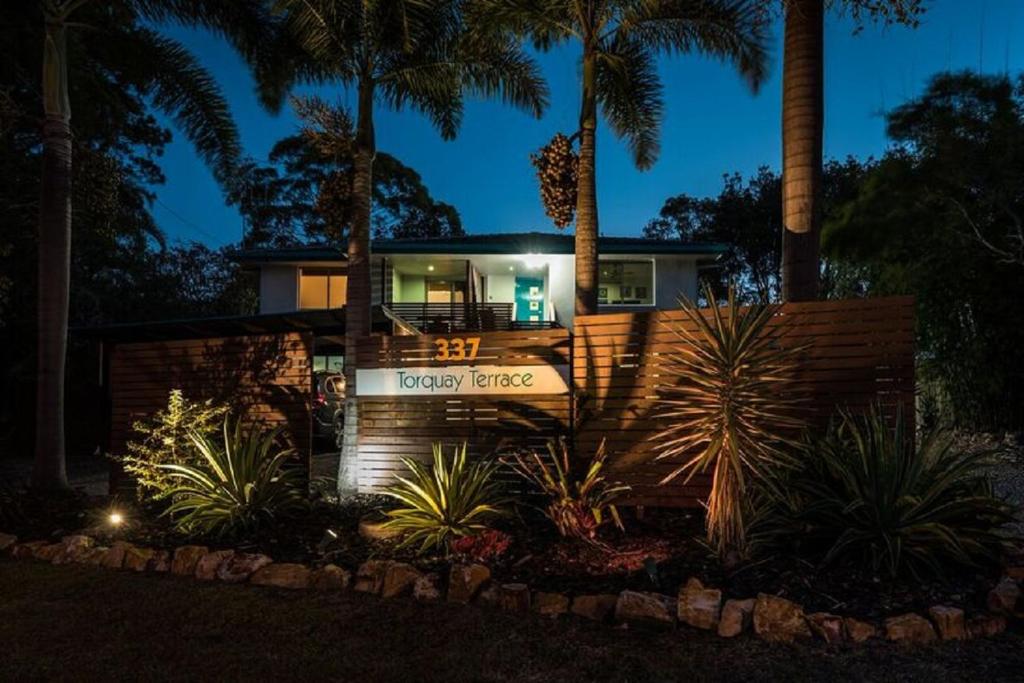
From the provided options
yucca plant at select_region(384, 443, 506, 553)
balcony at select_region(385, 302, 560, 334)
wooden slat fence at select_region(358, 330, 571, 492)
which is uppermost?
balcony at select_region(385, 302, 560, 334)

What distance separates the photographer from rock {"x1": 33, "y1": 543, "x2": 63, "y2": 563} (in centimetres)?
643

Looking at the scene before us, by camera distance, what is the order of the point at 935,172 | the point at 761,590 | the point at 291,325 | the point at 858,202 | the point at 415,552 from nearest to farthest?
the point at 761,590, the point at 415,552, the point at 291,325, the point at 935,172, the point at 858,202

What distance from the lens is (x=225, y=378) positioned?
28.1 ft

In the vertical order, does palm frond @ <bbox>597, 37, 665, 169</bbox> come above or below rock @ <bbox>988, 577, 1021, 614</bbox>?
above

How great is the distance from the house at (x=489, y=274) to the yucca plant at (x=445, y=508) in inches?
536

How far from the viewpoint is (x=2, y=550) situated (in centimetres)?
674

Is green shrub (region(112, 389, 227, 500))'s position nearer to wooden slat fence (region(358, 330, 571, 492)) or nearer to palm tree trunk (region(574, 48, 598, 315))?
wooden slat fence (region(358, 330, 571, 492))

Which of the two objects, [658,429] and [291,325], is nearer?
[658,429]

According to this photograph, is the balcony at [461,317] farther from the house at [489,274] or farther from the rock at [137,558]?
the rock at [137,558]

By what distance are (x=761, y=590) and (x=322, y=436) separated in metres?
11.4

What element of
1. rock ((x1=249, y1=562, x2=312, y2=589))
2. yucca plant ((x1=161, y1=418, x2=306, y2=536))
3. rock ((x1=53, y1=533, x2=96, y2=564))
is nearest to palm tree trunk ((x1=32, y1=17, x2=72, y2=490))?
yucca plant ((x1=161, y1=418, x2=306, y2=536))

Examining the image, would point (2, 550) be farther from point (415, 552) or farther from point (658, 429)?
point (658, 429)

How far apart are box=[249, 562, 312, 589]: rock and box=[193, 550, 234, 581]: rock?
0.35m

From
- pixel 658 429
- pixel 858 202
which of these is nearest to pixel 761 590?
pixel 658 429
